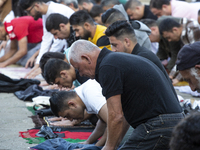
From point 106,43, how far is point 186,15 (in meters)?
3.00

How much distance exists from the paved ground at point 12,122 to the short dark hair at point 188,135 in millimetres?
2105

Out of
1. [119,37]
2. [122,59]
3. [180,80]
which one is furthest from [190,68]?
[180,80]

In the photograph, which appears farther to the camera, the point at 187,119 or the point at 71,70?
the point at 71,70

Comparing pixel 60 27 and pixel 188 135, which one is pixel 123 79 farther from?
pixel 60 27

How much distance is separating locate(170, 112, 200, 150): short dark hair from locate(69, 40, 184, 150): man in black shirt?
2.92 ft

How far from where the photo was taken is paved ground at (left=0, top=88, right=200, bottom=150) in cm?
306

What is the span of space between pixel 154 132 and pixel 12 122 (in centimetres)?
216

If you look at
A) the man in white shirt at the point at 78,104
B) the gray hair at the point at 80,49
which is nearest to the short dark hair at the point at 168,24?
the man in white shirt at the point at 78,104

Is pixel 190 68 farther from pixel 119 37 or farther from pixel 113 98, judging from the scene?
pixel 119 37

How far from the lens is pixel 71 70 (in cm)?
372

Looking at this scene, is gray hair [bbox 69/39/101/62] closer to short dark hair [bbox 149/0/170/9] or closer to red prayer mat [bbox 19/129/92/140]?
red prayer mat [bbox 19/129/92/140]

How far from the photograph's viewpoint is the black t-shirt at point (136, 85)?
2043 millimetres

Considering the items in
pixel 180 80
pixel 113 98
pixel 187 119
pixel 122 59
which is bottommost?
pixel 180 80

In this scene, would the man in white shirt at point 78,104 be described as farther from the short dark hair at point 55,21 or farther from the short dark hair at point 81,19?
the short dark hair at point 55,21
